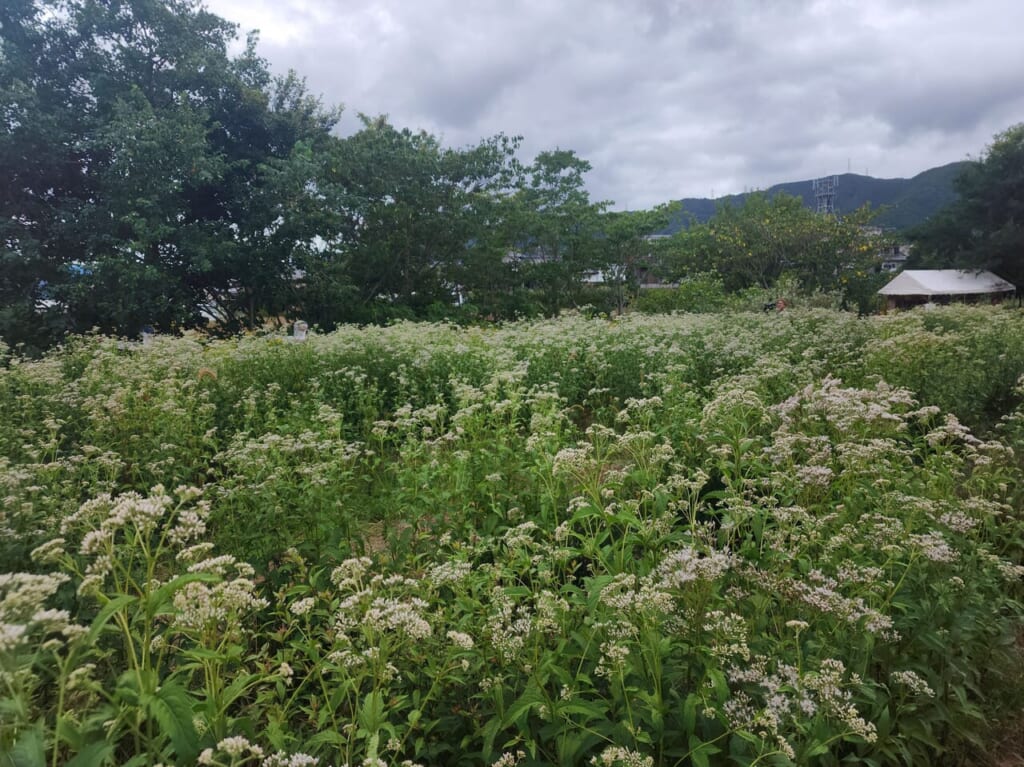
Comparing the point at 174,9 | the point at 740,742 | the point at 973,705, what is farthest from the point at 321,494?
the point at 174,9

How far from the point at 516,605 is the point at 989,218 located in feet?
148

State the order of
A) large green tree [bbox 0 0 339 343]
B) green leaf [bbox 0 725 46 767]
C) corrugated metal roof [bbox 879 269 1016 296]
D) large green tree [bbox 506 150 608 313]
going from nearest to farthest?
1. green leaf [bbox 0 725 46 767]
2. large green tree [bbox 0 0 339 343]
3. large green tree [bbox 506 150 608 313]
4. corrugated metal roof [bbox 879 269 1016 296]

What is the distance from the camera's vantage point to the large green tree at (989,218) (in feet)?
109

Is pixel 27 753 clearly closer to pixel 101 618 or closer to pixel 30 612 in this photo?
pixel 101 618

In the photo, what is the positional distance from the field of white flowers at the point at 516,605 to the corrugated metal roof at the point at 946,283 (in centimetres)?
3474

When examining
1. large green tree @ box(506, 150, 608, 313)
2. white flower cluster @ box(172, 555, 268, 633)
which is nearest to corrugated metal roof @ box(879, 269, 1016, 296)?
large green tree @ box(506, 150, 608, 313)

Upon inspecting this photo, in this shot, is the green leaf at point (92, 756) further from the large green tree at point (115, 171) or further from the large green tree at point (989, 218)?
the large green tree at point (989, 218)

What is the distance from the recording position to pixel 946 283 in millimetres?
35312

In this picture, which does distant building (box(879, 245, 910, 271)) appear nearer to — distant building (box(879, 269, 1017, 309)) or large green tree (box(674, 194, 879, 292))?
distant building (box(879, 269, 1017, 309))

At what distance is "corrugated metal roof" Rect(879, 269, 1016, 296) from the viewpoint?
112 ft

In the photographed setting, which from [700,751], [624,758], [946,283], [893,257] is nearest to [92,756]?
[624,758]

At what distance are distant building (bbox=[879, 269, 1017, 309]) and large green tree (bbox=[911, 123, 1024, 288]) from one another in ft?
2.21

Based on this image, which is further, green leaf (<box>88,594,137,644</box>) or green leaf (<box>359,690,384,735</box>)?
green leaf (<box>359,690,384,735</box>)

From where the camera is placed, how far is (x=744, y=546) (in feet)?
10.1
